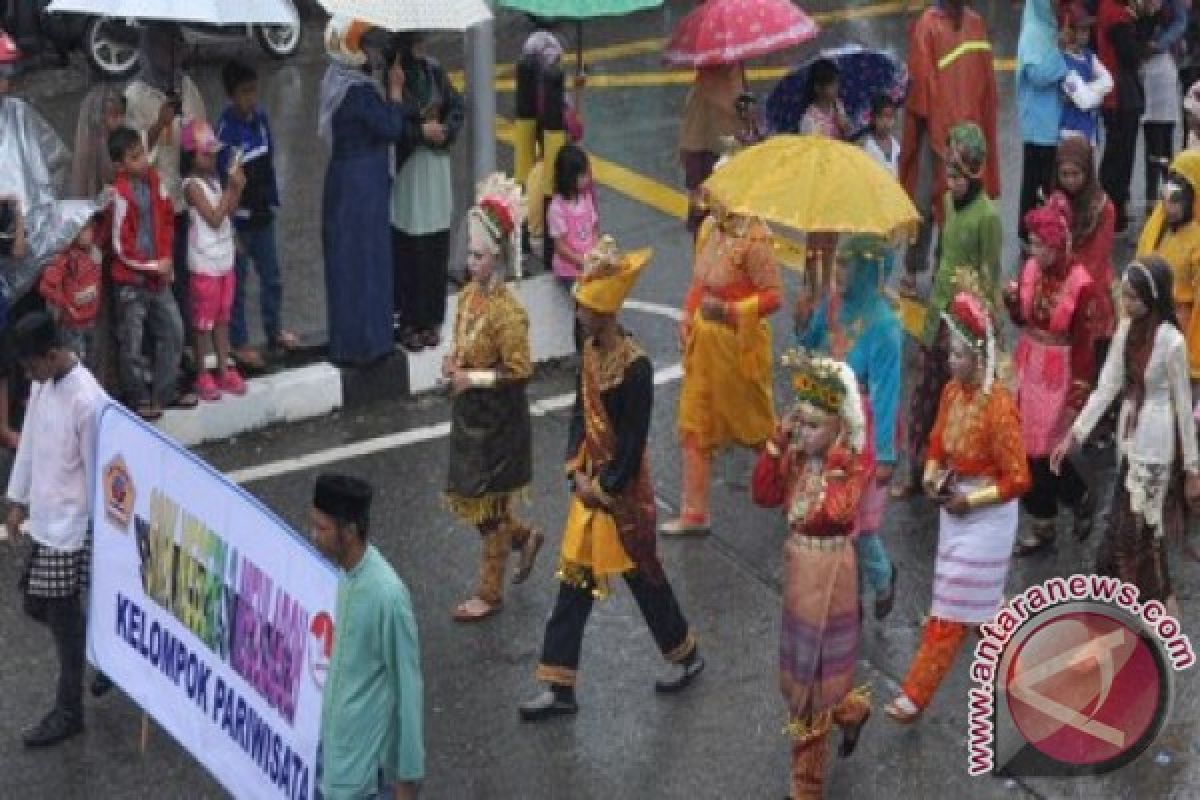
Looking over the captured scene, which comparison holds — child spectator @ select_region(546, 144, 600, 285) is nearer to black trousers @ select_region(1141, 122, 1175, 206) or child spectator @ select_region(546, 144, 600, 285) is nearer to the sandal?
the sandal

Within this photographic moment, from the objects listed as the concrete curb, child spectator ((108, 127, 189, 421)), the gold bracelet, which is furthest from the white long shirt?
the gold bracelet

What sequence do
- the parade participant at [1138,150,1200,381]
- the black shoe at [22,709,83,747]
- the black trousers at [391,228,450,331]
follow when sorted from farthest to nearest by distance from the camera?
the black trousers at [391,228,450,331] → the parade participant at [1138,150,1200,381] → the black shoe at [22,709,83,747]

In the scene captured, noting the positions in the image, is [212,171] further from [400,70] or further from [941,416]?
[941,416]

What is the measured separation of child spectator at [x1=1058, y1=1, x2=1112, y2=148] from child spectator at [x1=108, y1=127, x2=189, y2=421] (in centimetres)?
516

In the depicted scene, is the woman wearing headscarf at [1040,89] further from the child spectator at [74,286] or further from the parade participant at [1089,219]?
the child spectator at [74,286]

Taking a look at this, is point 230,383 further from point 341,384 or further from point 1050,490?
point 1050,490

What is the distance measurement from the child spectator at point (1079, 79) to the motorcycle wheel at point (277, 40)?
643 cm

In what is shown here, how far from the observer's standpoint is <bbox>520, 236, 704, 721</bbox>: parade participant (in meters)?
7.94

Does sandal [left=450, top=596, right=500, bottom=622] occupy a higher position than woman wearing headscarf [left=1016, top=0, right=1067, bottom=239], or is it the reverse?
→ woman wearing headscarf [left=1016, top=0, right=1067, bottom=239]

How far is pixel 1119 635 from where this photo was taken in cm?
838

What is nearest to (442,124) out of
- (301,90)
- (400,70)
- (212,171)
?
(400,70)

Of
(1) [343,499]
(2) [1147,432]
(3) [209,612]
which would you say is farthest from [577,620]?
(2) [1147,432]

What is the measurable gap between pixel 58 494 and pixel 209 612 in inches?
34.9

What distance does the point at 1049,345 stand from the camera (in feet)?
31.1
